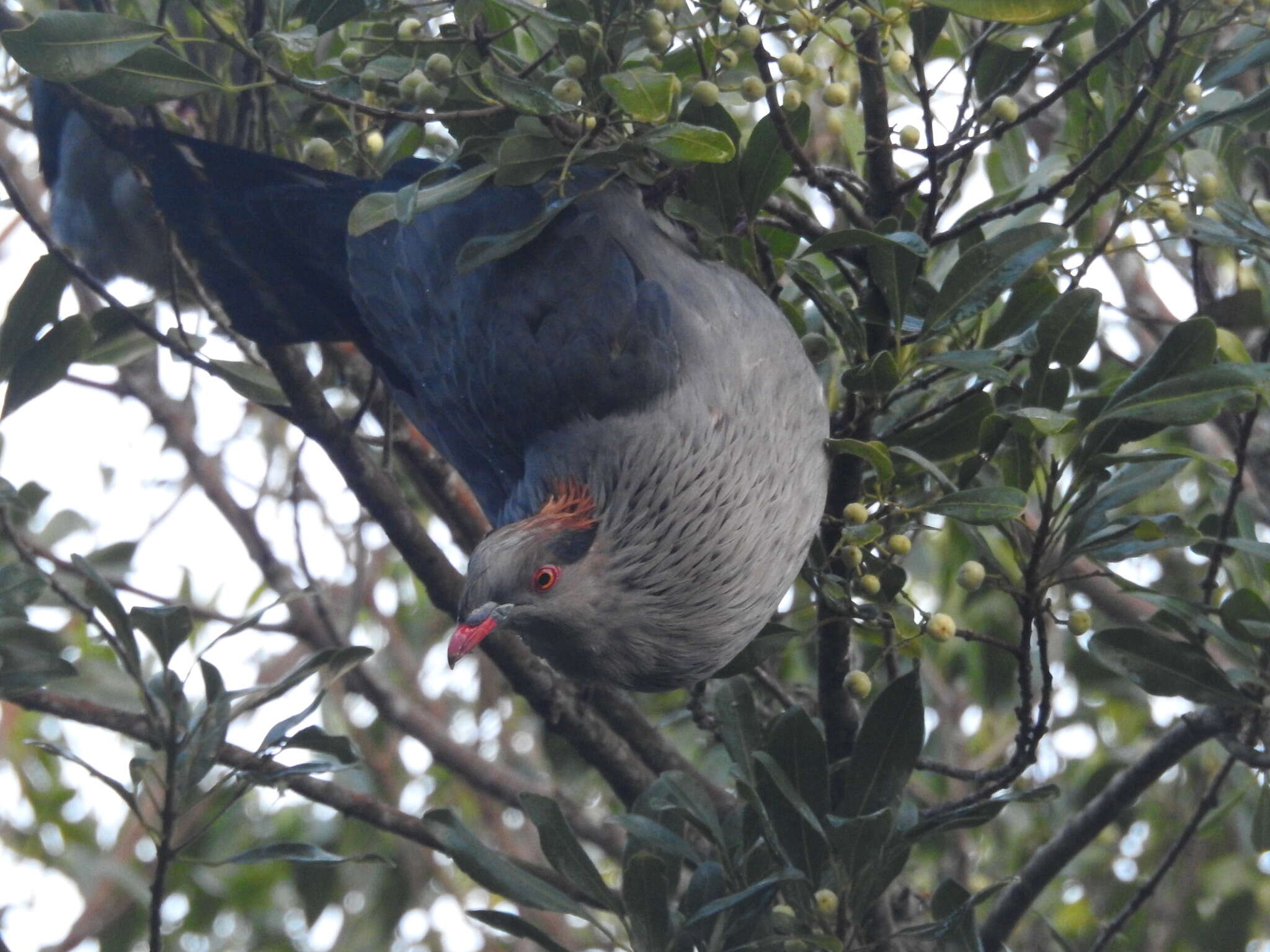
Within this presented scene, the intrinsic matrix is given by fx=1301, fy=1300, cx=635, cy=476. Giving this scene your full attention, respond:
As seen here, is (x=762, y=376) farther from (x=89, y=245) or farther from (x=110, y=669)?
(x=89, y=245)

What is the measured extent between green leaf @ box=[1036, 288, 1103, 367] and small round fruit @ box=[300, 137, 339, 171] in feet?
5.56

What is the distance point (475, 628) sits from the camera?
9.23 ft

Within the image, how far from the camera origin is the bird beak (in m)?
2.78

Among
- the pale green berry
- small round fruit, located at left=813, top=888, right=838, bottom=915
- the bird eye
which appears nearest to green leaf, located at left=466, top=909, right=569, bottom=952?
small round fruit, located at left=813, top=888, right=838, bottom=915

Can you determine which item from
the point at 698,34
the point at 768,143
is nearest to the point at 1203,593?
the point at 768,143

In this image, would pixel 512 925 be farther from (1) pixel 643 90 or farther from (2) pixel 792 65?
(2) pixel 792 65

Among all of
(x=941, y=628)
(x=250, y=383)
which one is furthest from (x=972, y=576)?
(x=250, y=383)

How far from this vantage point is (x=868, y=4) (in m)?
2.55

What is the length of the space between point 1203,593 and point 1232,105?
117 cm

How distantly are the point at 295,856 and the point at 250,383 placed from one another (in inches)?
50.4

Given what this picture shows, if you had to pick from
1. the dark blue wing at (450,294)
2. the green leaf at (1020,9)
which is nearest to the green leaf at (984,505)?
the dark blue wing at (450,294)

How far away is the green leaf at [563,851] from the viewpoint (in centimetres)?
298

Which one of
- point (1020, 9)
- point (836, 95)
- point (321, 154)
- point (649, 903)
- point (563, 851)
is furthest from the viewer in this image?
point (321, 154)

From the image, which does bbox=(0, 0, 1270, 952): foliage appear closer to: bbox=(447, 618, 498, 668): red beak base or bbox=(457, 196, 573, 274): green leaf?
bbox=(457, 196, 573, 274): green leaf
